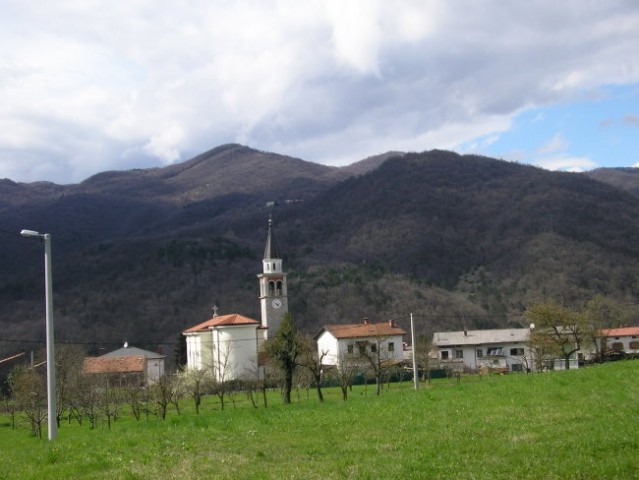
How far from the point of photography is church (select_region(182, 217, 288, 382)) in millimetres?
63719

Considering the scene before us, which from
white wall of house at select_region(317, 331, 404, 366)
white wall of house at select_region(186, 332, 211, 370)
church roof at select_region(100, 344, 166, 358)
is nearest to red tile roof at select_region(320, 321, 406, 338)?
white wall of house at select_region(317, 331, 404, 366)

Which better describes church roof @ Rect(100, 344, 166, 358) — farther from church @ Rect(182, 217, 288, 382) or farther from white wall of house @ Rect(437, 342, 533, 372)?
white wall of house @ Rect(437, 342, 533, 372)

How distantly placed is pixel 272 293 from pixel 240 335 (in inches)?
311

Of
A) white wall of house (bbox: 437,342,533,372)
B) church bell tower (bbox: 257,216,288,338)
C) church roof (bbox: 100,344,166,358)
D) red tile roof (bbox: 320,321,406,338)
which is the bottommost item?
white wall of house (bbox: 437,342,533,372)

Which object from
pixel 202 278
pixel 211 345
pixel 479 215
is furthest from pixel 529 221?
pixel 211 345

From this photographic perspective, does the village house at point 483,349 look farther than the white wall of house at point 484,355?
Yes

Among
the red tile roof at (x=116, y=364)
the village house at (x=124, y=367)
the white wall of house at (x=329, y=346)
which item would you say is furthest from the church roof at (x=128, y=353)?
the white wall of house at (x=329, y=346)

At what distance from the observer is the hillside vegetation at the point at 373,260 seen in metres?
97.2

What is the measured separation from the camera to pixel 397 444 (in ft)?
41.8

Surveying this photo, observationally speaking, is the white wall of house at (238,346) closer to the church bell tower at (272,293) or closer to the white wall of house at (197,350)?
the white wall of house at (197,350)

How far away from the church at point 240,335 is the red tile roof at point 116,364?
471 centimetres

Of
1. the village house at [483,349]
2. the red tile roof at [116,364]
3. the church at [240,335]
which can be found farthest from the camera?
the village house at [483,349]

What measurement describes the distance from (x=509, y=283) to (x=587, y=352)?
132 ft

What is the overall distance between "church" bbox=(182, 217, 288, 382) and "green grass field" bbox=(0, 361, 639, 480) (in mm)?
43596
